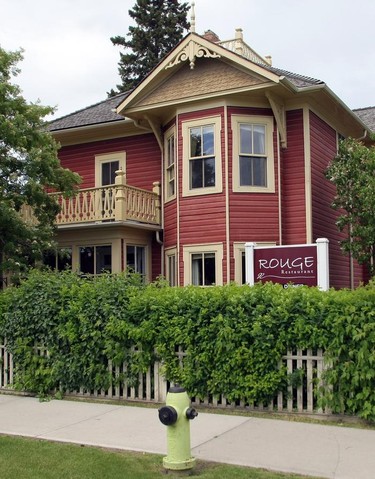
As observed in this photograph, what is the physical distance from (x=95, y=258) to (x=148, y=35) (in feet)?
107

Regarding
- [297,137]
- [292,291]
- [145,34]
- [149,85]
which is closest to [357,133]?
[297,137]

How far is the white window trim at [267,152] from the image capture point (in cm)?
1512

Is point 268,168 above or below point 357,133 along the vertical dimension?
below

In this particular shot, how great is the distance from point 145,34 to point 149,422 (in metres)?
41.8

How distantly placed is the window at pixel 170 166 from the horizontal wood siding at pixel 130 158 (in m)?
0.76

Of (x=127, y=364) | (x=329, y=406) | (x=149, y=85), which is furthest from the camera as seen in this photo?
(x=149, y=85)

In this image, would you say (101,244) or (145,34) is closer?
(101,244)

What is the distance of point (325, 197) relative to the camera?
53.7 ft

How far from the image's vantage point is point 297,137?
15.4 metres

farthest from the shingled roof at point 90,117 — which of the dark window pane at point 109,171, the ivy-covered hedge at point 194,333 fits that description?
the ivy-covered hedge at point 194,333

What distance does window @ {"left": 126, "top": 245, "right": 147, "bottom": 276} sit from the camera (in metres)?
16.9

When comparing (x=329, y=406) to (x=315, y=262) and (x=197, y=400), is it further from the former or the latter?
(x=315, y=262)

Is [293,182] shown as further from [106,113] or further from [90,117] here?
[90,117]

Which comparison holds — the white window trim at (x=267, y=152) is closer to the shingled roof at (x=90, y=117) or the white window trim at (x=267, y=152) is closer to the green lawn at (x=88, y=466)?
the shingled roof at (x=90, y=117)
